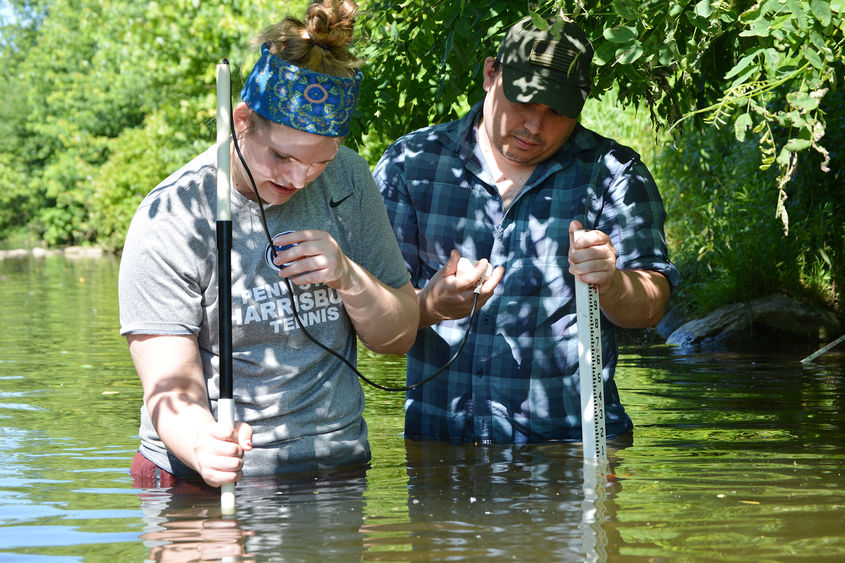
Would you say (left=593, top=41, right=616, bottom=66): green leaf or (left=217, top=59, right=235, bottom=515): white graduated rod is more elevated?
(left=593, top=41, right=616, bottom=66): green leaf

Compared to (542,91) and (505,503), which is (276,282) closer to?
(505,503)

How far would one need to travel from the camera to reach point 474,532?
3.37m

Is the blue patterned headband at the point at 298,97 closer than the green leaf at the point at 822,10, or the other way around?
the blue patterned headband at the point at 298,97

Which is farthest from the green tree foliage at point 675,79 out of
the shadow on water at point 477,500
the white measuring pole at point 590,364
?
the shadow on water at point 477,500

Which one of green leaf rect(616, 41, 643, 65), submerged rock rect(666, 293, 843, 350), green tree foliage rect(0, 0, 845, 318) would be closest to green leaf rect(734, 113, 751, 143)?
green tree foliage rect(0, 0, 845, 318)

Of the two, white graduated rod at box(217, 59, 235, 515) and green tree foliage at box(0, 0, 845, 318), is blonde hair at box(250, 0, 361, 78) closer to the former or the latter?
green tree foliage at box(0, 0, 845, 318)

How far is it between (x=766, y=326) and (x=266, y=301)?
7.63 metres

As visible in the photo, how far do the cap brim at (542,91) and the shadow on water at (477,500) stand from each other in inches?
50.8

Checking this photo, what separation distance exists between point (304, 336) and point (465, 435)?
128cm

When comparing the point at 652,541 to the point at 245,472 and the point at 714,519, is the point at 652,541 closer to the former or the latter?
the point at 714,519

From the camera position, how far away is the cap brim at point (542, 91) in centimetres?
414

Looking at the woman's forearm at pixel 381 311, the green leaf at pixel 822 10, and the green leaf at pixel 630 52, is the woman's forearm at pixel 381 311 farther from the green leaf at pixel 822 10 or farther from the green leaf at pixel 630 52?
the green leaf at pixel 822 10

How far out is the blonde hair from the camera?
3273 mm

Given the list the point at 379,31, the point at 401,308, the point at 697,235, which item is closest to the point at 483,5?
the point at 379,31
